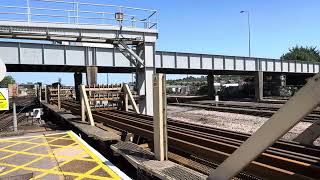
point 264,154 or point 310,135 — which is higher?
point 310,135

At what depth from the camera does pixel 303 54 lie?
101 meters

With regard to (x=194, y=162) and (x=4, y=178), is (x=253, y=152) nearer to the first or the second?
(x=194, y=162)

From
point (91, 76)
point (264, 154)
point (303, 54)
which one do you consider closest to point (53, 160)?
point (264, 154)

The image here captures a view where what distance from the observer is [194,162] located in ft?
24.2

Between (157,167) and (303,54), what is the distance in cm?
10278

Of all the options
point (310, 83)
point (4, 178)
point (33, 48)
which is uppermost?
point (33, 48)

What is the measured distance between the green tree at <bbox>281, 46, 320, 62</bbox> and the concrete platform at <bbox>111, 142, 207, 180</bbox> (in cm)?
9906

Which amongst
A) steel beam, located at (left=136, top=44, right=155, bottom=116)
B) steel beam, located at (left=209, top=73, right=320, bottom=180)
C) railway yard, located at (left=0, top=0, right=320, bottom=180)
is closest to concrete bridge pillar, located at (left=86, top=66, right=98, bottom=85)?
railway yard, located at (left=0, top=0, right=320, bottom=180)

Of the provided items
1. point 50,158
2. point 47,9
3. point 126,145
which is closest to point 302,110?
point 126,145

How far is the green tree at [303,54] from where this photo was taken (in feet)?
327

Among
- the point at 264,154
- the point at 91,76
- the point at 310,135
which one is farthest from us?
the point at 91,76

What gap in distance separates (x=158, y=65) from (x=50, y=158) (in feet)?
91.7

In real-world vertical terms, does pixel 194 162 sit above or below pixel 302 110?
below

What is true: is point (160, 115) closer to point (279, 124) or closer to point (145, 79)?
point (279, 124)
